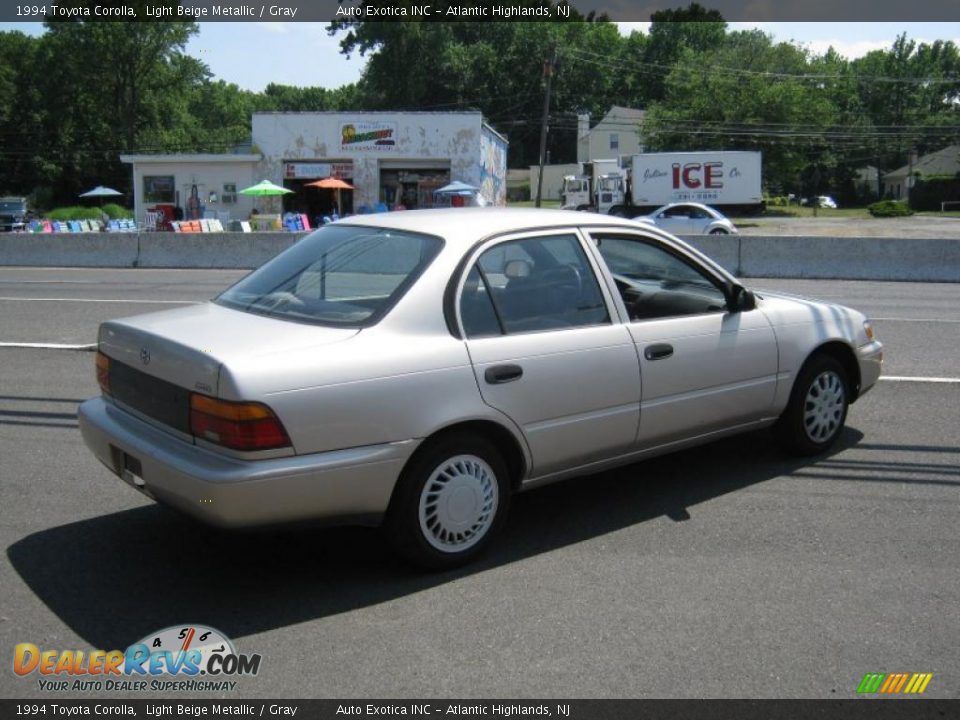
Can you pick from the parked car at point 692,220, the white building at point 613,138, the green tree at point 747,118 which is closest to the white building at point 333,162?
the parked car at point 692,220

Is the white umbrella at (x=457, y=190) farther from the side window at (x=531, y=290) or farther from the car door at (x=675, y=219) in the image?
the side window at (x=531, y=290)

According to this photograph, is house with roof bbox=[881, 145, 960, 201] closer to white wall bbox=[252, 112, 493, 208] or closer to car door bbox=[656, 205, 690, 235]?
white wall bbox=[252, 112, 493, 208]

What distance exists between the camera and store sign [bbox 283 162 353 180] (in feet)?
139

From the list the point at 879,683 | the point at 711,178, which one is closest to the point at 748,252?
the point at 879,683

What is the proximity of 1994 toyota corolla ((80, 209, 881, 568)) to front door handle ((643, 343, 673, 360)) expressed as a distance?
0.5 inches

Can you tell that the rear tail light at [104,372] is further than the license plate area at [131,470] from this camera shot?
Yes

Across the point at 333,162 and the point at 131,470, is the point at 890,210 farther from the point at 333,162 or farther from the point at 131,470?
the point at 131,470

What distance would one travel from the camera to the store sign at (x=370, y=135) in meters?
42.0

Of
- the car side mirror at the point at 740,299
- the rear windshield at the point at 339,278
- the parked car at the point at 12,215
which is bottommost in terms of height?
the car side mirror at the point at 740,299

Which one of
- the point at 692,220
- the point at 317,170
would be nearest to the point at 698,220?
the point at 692,220

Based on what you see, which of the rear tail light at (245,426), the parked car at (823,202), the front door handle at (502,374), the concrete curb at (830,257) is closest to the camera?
the rear tail light at (245,426)

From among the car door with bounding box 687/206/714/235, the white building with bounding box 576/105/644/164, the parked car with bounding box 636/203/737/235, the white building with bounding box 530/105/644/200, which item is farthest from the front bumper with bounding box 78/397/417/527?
the white building with bounding box 576/105/644/164

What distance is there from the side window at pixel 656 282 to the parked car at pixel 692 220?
25.3m

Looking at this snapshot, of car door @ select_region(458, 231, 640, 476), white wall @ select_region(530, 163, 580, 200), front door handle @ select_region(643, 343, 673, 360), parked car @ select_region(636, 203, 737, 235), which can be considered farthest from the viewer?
white wall @ select_region(530, 163, 580, 200)
